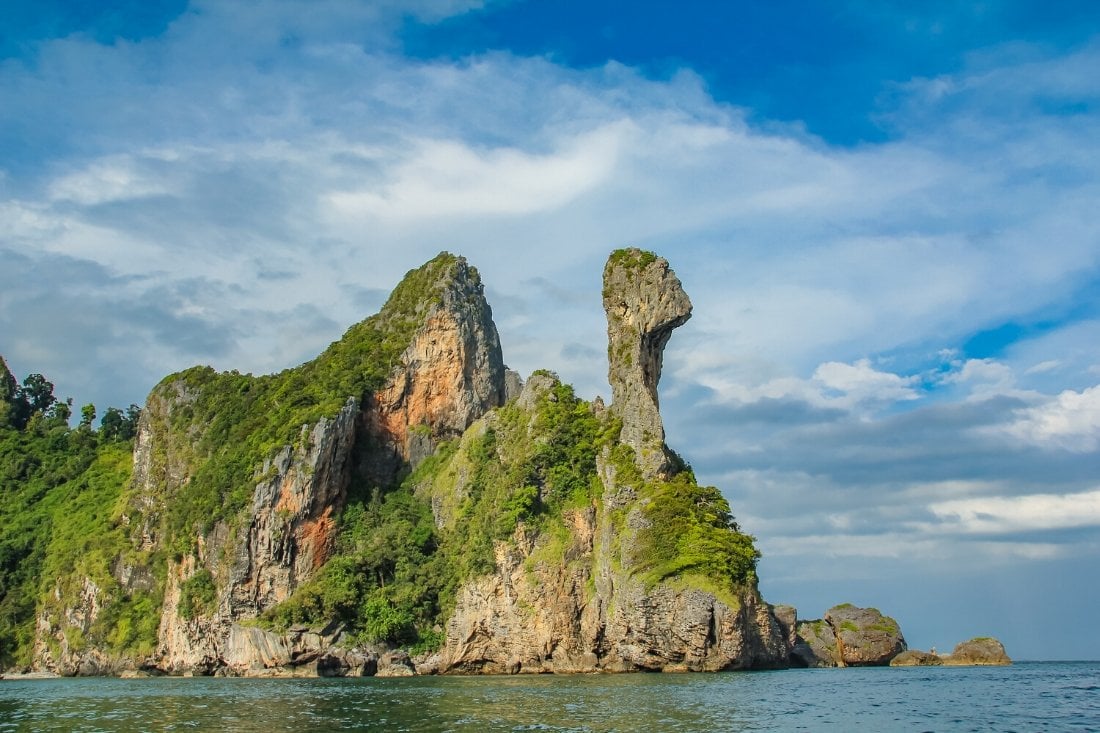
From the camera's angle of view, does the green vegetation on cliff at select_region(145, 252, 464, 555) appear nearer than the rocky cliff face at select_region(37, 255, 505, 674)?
No

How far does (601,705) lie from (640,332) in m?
35.5

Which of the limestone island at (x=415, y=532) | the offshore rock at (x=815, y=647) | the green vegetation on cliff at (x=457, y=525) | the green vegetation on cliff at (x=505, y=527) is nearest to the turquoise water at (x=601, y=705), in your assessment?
the green vegetation on cliff at (x=505, y=527)

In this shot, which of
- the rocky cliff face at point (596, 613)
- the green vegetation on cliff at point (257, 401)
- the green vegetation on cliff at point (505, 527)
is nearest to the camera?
the rocky cliff face at point (596, 613)

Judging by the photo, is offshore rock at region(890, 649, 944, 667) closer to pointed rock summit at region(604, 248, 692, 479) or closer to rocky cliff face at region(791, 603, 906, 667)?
rocky cliff face at region(791, 603, 906, 667)

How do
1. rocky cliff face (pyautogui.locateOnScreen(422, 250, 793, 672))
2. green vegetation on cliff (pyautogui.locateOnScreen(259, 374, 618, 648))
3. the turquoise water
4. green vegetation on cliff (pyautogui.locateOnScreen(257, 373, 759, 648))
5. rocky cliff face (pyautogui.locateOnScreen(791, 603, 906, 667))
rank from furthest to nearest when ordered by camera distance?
rocky cliff face (pyautogui.locateOnScreen(791, 603, 906, 667)) → green vegetation on cliff (pyautogui.locateOnScreen(259, 374, 618, 648)) → green vegetation on cliff (pyautogui.locateOnScreen(257, 373, 759, 648)) → rocky cliff face (pyautogui.locateOnScreen(422, 250, 793, 672)) → the turquoise water

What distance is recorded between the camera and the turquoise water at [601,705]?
99.6 ft

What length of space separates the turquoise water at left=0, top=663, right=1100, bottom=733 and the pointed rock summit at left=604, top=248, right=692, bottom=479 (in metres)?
17.8

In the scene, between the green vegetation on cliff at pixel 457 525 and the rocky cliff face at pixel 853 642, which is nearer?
the green vegetation on cliff at pixel 457 525

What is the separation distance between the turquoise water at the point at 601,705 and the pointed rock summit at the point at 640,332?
17.8m

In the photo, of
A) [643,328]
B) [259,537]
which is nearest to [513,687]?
[643,328]

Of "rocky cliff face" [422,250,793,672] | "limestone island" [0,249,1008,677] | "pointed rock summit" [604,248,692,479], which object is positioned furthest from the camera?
"pointed rock summit" [604,248,692,479]

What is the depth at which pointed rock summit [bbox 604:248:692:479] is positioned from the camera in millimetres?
66250

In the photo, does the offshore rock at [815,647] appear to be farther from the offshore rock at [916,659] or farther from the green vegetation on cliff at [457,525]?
the green vegetation on cliff at [457,525]

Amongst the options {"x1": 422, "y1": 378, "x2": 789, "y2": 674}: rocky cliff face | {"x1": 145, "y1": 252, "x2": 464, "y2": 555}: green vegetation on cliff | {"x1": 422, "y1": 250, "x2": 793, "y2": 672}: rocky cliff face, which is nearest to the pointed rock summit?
{"x1": 422, "y1": 250, "x2": 793, "y2": 672}: rocky cliff face
